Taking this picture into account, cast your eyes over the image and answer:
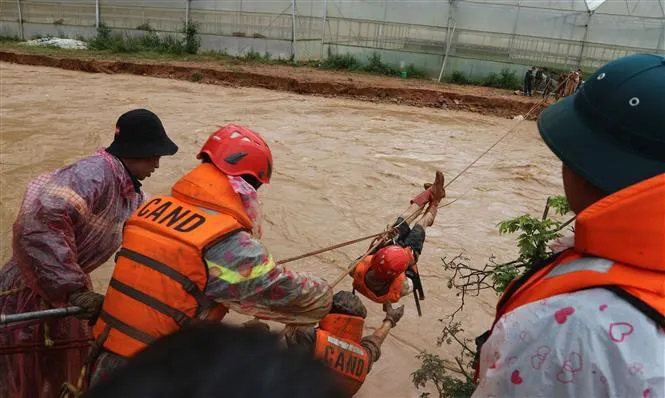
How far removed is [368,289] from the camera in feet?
9.73

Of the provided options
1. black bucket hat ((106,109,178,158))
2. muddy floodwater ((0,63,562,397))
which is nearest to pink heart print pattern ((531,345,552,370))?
black bucket hat ((106,109,178,158))

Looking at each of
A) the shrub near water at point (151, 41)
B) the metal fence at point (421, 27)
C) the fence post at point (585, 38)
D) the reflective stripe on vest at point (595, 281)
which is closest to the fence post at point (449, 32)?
the metal fence at point (421, 27)

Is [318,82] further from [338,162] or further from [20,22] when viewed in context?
[20,22]

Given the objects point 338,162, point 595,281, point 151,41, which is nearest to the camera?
point 595,281

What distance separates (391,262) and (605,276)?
178cm

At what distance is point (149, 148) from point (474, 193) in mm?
6107

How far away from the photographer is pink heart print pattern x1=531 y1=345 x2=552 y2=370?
102 centimetres

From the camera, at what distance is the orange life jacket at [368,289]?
115 inches

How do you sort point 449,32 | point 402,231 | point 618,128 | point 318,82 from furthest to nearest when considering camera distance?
1. point 449,32
2. point 318,82
3. point 402,231
4. point 618,128

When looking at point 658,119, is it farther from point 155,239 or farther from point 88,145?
point 88,145

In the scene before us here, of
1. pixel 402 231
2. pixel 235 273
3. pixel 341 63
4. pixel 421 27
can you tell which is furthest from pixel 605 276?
pixel 421 27

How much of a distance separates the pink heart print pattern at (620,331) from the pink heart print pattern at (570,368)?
0.07 metres

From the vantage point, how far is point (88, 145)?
9109mm

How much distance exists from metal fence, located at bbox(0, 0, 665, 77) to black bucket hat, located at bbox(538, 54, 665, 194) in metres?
20.2
